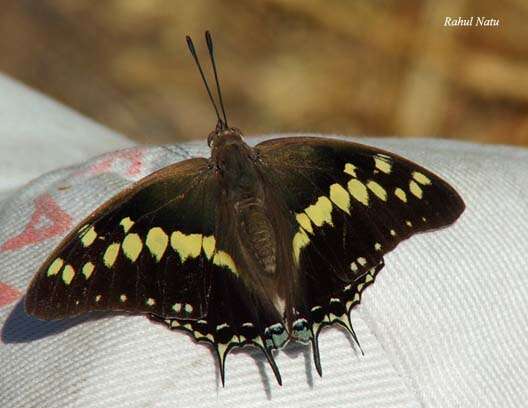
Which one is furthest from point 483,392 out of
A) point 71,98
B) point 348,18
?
point 71,98

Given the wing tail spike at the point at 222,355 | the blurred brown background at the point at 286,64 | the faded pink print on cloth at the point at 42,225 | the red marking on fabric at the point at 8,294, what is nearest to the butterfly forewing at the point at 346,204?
the wing tail spike at the point at 222,355

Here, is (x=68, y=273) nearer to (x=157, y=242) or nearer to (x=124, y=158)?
(x=157, y=242)

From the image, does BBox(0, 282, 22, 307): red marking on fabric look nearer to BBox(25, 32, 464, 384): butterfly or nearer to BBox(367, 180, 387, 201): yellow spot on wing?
BBox(25, 32, 464, 384): butterfly

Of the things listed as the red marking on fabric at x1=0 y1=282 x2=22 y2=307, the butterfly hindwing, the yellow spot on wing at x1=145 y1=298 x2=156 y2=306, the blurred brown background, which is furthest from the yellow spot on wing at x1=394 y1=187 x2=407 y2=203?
the blurred brown background

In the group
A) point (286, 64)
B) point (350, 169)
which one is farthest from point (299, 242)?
point (286, 64)

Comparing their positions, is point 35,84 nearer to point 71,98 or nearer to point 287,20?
point 71,98

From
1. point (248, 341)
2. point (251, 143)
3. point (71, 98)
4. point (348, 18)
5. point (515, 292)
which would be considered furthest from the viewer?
point (71, 98)
